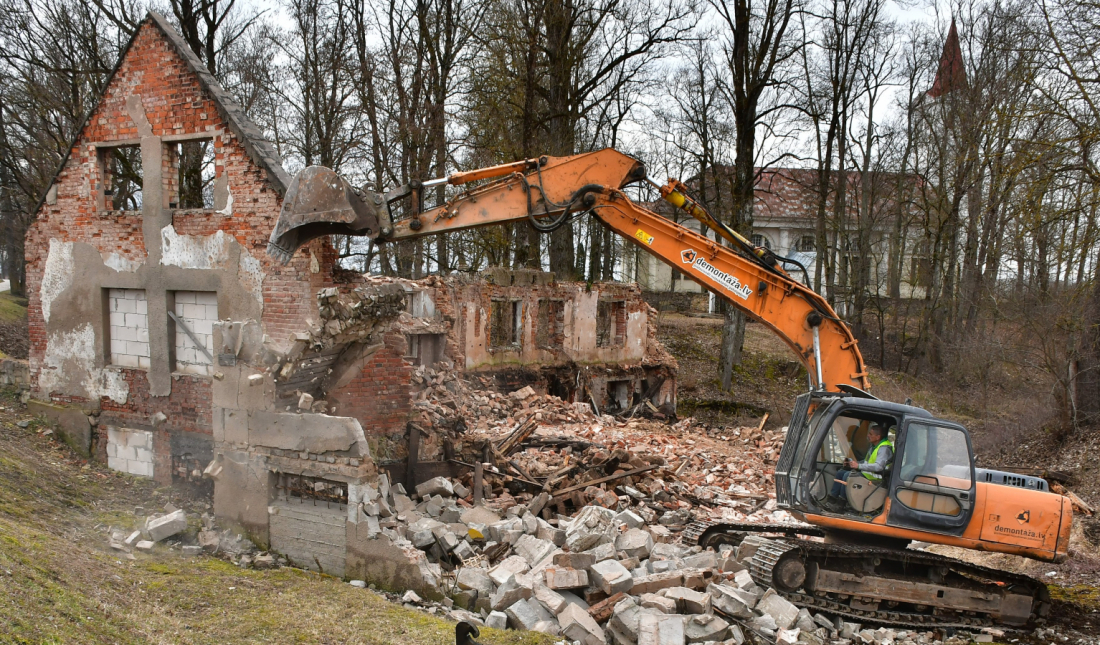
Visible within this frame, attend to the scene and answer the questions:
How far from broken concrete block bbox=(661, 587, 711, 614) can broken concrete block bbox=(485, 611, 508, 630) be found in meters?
1.40

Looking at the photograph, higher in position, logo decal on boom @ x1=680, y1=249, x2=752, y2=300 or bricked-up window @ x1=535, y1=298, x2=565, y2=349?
logo decal on boom @ x1=680, y1=249, x2=752, y2=300

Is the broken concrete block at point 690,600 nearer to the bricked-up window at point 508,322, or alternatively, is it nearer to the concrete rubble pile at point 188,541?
the concrete rubble pile at point 188,541

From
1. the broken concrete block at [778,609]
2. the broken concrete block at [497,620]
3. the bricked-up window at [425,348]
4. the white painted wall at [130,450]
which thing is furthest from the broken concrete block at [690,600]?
the bricked-up window at [425,348]

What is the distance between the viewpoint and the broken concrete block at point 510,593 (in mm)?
6930

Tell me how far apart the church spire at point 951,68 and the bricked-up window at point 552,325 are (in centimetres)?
1378

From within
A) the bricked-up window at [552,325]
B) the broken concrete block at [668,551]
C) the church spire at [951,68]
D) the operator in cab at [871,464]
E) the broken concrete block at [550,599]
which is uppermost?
the church spire at [951,68]

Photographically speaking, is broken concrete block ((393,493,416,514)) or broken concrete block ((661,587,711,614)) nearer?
broken concrete block ((661,587,711,614))

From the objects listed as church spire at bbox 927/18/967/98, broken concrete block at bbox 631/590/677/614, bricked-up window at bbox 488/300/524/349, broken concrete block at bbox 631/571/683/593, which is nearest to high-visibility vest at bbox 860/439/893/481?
broken concrete block at bbox 631/571/683/593

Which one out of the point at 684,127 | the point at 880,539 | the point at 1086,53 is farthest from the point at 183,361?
the point at 684,127

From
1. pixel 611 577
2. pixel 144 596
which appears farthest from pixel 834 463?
pixel 144 596

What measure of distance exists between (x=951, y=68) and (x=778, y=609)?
22444mm

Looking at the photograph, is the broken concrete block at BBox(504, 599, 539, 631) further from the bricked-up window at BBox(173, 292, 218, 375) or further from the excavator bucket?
the bricked-up window at BBox(173, 292, 218, 375)

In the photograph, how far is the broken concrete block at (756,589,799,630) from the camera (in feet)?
22.6

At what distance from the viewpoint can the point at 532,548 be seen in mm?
8047
